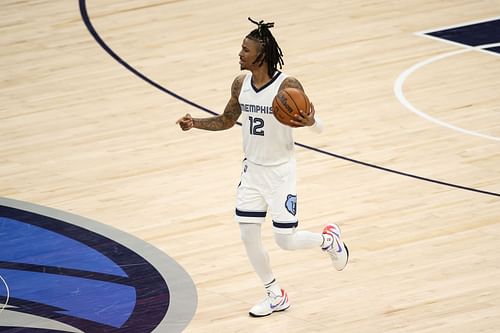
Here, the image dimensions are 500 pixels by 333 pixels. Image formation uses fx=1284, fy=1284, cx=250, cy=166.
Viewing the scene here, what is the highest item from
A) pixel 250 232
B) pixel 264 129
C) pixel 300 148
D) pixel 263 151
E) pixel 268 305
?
pixel 264 129

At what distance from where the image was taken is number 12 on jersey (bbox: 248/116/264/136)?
9.41 metres

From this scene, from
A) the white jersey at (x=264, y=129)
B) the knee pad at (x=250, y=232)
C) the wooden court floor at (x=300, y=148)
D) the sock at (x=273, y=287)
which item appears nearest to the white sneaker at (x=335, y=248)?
the wooden court floor at (x=300, y=148)

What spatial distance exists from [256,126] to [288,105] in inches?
19.0

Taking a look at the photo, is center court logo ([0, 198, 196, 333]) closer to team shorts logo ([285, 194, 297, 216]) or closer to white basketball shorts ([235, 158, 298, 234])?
white basketball shorts ([235, 158, 298, 234])

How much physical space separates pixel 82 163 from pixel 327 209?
2.86m

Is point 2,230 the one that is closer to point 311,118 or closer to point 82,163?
point 82,163

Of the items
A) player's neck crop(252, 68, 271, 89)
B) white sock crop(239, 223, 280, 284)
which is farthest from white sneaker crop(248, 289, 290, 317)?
player's neck crop(252, 68, 271, 89)

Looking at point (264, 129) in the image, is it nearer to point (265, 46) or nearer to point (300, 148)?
point (265, 46)

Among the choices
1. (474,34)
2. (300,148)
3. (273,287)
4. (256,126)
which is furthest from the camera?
(474,34)

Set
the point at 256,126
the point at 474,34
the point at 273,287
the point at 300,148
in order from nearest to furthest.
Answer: the point at 256,126 < the point at 273,287 < the point at 300,148 < the point at 474,34

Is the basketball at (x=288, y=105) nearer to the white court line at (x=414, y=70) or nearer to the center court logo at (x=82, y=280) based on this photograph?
the center court logo at (x=82, y=280)

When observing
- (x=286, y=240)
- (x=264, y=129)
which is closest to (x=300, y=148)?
(x=286, y=240)

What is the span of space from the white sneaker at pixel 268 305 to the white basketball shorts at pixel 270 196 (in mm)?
579

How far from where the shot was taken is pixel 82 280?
10.6 meters
